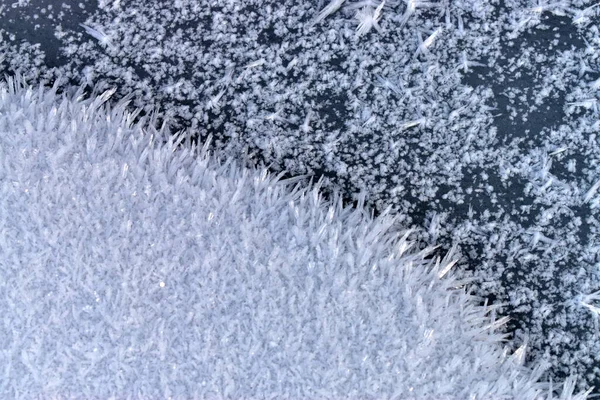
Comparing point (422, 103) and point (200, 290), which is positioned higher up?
point (422, 103)

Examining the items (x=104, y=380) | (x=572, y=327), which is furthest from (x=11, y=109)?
(x=572, y=327)

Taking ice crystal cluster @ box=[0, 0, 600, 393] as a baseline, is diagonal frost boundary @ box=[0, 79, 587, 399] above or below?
below

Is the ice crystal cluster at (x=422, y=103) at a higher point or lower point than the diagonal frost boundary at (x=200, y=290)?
higher
